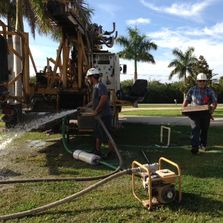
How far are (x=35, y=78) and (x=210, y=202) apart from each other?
6300mm

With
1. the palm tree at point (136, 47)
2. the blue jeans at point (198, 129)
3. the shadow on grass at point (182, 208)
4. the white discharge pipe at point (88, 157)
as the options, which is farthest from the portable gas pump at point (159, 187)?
the palm tree at point (136, 47)

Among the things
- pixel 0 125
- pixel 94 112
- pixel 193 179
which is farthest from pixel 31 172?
pixel 0 125

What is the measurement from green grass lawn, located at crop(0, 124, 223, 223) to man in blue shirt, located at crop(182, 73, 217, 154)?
32 cm

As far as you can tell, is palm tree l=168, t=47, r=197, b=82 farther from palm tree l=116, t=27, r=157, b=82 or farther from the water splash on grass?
→ the water splash on grass

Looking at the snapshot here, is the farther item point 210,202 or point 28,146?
point 28,146

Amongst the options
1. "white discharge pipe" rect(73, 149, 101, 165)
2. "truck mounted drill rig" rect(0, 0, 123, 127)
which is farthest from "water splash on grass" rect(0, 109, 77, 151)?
"white discharge pipe" rect(73, 149, 101, 165)

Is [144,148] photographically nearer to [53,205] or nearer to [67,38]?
[67,38]

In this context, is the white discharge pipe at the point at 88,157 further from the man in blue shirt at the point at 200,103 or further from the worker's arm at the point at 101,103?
the man in blue shirt at the point at 200,103

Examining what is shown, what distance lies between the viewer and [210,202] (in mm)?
6016

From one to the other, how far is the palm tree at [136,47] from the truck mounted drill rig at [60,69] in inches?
1532

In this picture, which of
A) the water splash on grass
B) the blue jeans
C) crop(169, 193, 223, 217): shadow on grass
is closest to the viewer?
crop(169, 193, 223, 217): shadow on grass

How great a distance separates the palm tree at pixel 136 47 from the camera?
52375mm

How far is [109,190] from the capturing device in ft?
21.6

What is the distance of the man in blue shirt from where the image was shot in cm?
942
